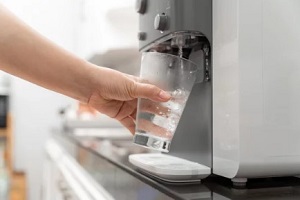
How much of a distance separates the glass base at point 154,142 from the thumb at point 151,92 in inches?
2.2

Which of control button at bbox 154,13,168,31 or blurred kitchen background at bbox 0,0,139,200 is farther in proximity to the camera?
blurred kitchen background at bbox 0,0,139,200

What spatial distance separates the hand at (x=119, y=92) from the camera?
530 mm

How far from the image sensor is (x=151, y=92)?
523 mm

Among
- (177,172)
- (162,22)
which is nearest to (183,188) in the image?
(177,172)

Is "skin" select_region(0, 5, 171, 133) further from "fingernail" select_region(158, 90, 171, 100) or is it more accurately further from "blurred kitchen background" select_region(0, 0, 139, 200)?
"blurred kitchen background" select_region(0, 0, 139, 200)

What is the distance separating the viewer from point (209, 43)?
1.83 ft

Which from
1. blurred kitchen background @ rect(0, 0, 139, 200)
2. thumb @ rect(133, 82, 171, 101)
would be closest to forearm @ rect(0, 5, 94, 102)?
thumb @ rect(133, 82, 171, 101)

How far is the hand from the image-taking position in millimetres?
530

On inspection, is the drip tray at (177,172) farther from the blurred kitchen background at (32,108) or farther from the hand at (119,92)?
the blurred kitchen background at (32,108)

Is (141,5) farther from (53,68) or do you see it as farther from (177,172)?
(177,172)

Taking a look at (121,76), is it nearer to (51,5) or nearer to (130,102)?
(130,102)

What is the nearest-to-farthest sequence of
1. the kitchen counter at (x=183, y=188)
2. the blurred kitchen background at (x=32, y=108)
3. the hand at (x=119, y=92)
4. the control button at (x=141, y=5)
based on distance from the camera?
the kitchen counter at (x=183, y=188) → the hand at (x=119, y=92) → the control button at (x=141, y=5) → the blurred kitchen background at (x=32, y=108)

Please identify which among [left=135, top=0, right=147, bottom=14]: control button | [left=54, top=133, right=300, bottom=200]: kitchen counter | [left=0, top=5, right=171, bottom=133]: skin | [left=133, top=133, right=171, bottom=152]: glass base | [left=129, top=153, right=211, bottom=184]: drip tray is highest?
[left=135, top=0, right=147, bottom=14]: control button

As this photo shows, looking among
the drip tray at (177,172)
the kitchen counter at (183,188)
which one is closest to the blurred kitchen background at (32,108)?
the kitchen counter at (183,188)
